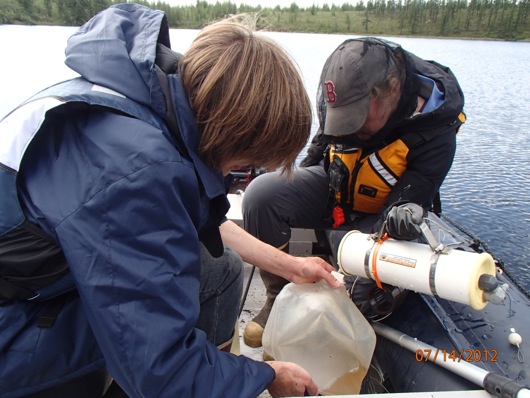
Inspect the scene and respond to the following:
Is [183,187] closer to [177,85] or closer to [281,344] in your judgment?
[177,85]

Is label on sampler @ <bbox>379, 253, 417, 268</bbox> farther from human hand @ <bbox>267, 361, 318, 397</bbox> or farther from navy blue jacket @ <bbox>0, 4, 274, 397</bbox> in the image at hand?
navy blue jacket @ <bbox>0, 4, 274, 397</bbox>

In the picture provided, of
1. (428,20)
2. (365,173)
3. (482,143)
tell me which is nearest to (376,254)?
(365,173)

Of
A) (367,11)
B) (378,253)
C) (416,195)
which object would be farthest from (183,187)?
(367,11)

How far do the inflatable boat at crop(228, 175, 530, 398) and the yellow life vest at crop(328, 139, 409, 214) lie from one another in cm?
52

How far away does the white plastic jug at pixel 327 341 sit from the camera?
1912 mm

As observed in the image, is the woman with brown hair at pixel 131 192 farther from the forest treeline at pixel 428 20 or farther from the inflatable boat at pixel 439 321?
the forest treeline at pixel 428 20

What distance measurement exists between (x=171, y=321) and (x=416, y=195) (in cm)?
164

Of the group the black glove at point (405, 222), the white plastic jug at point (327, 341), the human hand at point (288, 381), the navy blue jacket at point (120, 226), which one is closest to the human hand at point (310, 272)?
the white plastic jug at point (327, 341)

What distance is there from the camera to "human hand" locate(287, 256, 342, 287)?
1.98 m

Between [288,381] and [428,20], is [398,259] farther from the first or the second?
[428,20]

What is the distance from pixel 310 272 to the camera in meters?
1.98

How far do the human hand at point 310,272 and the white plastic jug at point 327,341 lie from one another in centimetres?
7

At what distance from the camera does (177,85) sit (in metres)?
1.20
